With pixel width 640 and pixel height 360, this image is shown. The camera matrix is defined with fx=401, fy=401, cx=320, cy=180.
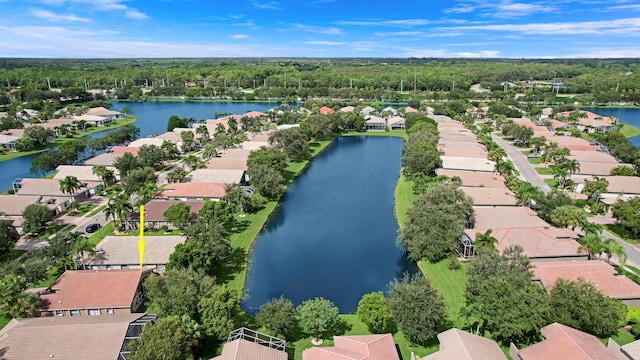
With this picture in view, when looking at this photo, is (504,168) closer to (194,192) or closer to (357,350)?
(194,192)

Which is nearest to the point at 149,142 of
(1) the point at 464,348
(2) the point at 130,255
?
(2) the point at 130,255

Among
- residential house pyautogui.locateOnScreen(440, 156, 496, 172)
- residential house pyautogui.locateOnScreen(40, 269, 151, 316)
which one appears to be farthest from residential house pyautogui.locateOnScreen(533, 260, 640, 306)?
residential house pyautogui.locateOnScreen(40, 269, 151, 316)

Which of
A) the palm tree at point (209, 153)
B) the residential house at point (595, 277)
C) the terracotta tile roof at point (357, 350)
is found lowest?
the terracotta tile roof at point (357, 350)

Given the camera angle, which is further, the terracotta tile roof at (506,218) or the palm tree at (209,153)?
the palm tree at (209,153)

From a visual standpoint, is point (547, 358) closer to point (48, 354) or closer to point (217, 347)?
point (217, 347)

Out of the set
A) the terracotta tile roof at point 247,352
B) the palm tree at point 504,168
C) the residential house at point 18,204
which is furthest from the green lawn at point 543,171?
the residential house at point 18,204

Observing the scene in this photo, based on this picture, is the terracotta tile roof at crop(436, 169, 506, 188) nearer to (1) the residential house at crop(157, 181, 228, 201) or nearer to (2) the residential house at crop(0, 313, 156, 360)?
(1) the residential house at crop(157, 181, 228, 201)

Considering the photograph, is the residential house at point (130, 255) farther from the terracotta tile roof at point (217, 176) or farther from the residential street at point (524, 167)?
the residential street at point (524, 167)
